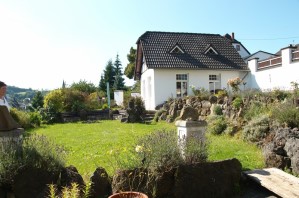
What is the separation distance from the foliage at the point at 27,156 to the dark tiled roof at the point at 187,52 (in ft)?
52.9

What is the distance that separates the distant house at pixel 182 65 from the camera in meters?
21.1

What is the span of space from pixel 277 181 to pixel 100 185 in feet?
9.29

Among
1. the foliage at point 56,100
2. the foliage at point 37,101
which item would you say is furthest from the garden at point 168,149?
the foliage at point 37,101

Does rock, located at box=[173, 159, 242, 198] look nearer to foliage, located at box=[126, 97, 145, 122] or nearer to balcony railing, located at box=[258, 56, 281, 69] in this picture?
foliage, located at box=[126, 97, 145, 122]

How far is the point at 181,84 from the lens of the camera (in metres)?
21.8

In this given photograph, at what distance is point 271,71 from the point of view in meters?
17.9

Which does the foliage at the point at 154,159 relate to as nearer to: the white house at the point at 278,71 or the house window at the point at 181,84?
the white house at the point at 278,71

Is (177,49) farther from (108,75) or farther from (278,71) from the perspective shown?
(108,75)

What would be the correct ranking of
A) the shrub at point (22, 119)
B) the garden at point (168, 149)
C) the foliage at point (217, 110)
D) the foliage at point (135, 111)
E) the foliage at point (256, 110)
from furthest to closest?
the foliage at point (135, 111) < the shrub at point (22, 119) < the foliage at point (217, 110) < the foliage at point (256, 110) < the garden at point (168, 149)

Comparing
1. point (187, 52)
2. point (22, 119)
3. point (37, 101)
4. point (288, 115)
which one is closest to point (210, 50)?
point (187, 52)

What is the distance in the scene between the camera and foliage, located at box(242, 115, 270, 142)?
26.5 feet

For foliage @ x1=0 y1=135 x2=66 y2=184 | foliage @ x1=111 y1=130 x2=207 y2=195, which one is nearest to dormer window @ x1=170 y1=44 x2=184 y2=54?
foliage @ x1=111 y1=130 x2=207 y2=195

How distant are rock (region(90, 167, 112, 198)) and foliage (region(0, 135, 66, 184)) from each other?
0.59 m

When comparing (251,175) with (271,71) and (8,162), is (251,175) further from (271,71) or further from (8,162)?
(271,71)
